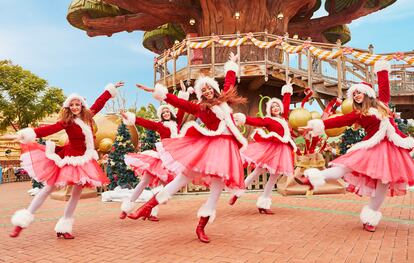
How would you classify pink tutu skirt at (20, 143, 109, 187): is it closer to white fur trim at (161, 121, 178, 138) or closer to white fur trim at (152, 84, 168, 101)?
white fur trim at (152, 84, 168, 101)

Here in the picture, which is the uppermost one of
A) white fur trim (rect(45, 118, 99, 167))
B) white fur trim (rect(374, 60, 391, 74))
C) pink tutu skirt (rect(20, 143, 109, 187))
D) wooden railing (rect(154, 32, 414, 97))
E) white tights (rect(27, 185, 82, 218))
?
Result: wooden railing (rect(154, 32, 414, 97))

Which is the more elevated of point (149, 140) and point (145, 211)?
point (149, 140)

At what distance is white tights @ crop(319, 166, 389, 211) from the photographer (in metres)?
4.82

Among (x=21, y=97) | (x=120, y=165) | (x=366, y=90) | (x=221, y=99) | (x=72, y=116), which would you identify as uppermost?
(x=21, y=97)

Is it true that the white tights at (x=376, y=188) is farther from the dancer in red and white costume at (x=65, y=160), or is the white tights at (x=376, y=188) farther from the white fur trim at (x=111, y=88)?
the white fur trim at (x=111, y=88)

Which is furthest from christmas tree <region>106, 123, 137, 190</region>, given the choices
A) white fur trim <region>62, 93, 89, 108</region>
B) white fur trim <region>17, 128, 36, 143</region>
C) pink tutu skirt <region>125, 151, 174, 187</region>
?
white fur trim <region>17, 128, 36, 143</region>

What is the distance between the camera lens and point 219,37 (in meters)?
15.2

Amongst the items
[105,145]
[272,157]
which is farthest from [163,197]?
[105,145]

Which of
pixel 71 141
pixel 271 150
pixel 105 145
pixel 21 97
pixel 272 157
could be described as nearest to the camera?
pixel 71 141

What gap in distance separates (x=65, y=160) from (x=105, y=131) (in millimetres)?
8526

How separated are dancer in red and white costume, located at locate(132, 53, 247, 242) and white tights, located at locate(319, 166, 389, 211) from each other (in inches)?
47.7

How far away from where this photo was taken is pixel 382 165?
182 inches

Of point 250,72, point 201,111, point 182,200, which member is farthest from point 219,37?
point 201,111

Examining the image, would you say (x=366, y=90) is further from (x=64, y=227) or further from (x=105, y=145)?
(x=105, y=145)
